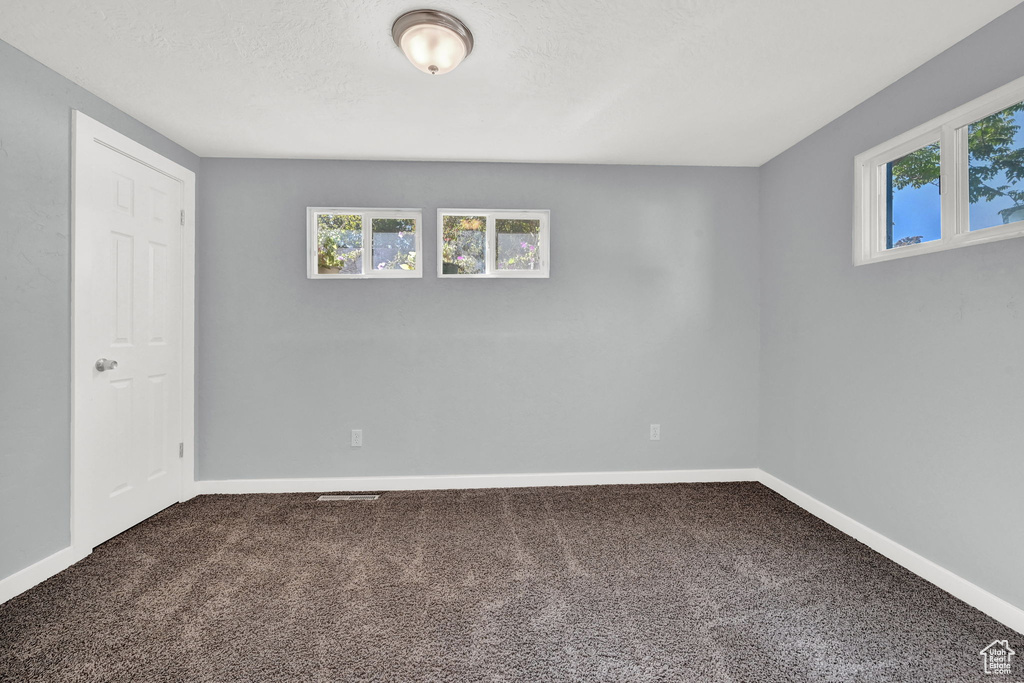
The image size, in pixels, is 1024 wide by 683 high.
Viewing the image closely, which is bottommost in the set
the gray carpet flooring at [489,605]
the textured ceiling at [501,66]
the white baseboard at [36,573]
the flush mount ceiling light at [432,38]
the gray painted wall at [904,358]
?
the gray carpet flooring at [489,605]

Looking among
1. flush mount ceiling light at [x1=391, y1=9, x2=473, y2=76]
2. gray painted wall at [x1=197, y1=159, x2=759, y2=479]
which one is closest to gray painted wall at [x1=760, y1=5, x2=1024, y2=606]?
gray painted wall at [x1=197, y1=159, x2=759, y2=479]

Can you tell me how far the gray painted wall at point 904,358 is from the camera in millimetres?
1801

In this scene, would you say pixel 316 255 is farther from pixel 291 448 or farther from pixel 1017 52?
pixel 1017 52

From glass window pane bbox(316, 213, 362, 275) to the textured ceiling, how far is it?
0.51 m

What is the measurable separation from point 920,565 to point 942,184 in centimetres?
181

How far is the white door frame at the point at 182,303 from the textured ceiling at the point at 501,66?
0.20m

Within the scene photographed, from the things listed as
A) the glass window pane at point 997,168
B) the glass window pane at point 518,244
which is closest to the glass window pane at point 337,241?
the glass window pane at point 518,244

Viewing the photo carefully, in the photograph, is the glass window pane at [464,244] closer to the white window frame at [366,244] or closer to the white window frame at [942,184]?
the white window frame at [366,244]

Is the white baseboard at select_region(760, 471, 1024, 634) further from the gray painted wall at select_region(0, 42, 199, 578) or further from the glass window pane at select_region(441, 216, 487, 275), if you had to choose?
the gray painted wall at select_region(0, 42, 199, 578)

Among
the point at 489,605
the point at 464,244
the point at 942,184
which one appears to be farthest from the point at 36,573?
the point at 942,184

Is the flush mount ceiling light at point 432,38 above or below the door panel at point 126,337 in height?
above

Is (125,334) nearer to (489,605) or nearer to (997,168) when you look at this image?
(489,605)

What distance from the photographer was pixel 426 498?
3.13 m

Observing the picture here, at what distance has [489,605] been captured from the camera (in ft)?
6.24
